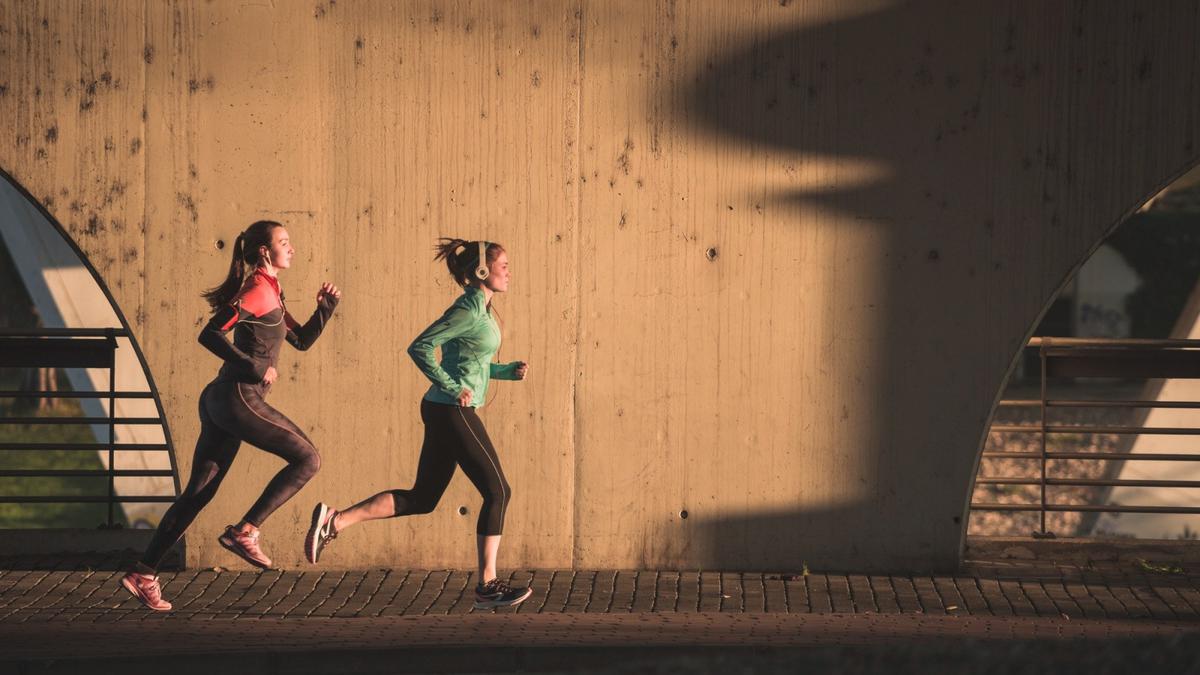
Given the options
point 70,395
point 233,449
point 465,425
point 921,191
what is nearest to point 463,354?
point 465,425

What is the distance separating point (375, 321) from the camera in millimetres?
A: 9703

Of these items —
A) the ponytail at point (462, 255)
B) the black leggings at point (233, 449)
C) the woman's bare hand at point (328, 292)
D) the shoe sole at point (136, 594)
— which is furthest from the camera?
the ponytail at point (462, 255)

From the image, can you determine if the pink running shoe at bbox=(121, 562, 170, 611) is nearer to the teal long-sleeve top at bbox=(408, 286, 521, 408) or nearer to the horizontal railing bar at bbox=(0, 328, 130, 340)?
the teal long-sleeve top at bbox=(408, 286, 521, 408)

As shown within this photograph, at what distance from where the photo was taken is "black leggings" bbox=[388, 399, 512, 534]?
8.84 meters

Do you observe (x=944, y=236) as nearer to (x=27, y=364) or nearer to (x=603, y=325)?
(x=603, y=325)

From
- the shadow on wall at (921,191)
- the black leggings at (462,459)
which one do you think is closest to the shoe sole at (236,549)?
the black leggings at (462,459)

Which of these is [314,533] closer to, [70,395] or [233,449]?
[233,449]

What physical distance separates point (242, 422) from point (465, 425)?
3.85 ft

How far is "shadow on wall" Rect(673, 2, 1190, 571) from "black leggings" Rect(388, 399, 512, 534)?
1.47 meters

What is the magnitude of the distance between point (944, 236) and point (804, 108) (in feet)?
3.60

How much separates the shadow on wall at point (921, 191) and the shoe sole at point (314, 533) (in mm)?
2205

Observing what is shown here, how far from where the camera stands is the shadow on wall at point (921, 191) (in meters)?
9.53

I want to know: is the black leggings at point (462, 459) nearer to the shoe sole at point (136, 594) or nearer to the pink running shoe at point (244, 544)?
the pink running shoe at point (244, 544)

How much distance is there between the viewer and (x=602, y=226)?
968cm
